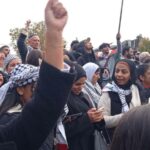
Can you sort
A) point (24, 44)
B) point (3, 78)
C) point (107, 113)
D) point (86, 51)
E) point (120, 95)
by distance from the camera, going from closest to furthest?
point (107, 113), point (120, 95), point (3, 78), point (24, 44), point (86, 51)

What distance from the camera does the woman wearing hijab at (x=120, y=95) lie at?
14.9ft

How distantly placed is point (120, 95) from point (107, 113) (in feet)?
0.95

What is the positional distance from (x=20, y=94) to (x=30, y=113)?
33.5 inches

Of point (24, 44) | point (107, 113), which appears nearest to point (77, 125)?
point (107, 113)

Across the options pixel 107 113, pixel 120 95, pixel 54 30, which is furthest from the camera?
pixel 120 95

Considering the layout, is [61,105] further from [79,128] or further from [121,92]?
[121,92]

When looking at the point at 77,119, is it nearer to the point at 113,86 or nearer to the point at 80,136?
the point at 80,136

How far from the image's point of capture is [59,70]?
186 centimetres

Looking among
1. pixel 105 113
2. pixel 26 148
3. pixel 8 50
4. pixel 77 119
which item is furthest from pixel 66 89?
pixel 8 50

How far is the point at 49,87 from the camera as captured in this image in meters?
1.85

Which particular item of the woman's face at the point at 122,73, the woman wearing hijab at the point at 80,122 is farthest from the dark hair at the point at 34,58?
the woman's face at the point at 122,73

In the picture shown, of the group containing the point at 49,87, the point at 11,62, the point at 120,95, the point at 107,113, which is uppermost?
the point at 49,87

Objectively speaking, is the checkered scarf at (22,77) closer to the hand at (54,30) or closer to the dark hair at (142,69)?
the hand at (54,30)

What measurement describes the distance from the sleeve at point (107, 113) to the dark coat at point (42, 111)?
249cm
